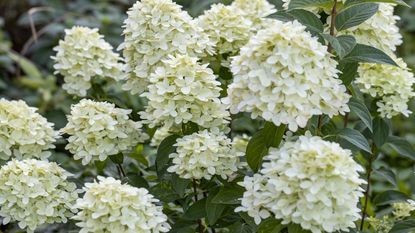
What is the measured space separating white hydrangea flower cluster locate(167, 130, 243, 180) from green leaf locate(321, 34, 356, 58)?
1.41 feet

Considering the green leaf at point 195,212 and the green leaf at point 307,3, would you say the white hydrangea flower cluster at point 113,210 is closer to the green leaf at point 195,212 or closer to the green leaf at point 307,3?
the green leaf at point 195,212

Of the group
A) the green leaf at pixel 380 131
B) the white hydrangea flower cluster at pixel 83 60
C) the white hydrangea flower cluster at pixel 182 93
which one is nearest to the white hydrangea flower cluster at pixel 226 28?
the white hydrangea flower cluster at pixel 182 93

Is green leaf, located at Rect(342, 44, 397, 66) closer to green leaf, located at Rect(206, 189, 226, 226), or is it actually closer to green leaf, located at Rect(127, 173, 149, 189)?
green leaf, located at Rect(206, 189, 226, 226)

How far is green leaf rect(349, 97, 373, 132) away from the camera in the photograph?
7.11 ft

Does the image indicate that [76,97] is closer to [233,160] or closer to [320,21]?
[233,160]

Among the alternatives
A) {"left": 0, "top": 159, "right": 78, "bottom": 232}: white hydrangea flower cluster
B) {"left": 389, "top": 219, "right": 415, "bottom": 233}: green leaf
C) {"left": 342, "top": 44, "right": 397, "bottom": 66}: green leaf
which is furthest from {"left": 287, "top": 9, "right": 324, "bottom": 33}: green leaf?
{"left": 0, "top": 159, "right": 78, "bottom": 232}: white hydrangea flower cluster

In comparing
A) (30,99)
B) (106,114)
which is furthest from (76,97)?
(30,99)

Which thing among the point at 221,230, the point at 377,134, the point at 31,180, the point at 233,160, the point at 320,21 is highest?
the point at 320,21

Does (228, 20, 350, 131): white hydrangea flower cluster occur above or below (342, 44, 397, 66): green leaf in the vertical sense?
above

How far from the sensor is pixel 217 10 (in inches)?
100

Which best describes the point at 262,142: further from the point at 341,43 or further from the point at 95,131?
the point at 95,131

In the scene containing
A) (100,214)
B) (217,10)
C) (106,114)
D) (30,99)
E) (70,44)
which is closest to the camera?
(100,214)

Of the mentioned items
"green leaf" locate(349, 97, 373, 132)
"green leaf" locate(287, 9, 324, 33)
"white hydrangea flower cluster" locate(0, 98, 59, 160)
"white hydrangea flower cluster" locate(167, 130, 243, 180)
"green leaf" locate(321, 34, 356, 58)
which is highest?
"green leaf" locate(287, 9, 324, 33)

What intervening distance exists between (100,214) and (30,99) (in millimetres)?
2784
